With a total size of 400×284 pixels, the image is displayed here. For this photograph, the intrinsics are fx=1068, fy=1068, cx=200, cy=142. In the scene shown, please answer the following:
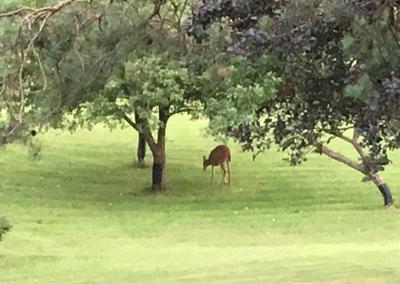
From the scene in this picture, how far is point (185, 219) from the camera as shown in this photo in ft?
76.0

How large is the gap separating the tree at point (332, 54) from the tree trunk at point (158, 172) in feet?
57.4

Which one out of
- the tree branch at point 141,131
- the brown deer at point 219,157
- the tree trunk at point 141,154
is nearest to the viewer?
the tree branch at point 141,131

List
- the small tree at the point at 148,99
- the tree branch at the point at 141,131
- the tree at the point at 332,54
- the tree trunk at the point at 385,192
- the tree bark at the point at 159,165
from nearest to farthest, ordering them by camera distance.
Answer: the tree at the point at 332,54 → the small tree at the point at 148,99 → the tree branch at the point at 141,131 → the tree trunk at the point at 385,192 → the tree bark at the point at 159,165

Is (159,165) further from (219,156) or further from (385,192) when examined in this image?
(385,192)

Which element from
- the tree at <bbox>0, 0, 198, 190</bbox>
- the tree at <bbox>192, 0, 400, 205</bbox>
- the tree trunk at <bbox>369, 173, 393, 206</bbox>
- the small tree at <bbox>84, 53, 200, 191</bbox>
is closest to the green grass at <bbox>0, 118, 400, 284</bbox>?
the tree trunk at <bbox>369, 173, 393, 206</bbox>

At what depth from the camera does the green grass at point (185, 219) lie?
14.3 metres

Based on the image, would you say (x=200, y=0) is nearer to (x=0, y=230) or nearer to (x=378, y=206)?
(x=0, y=230)

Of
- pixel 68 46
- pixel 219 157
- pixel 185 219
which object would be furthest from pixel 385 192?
pixel 68 46

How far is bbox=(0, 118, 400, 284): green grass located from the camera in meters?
14.3

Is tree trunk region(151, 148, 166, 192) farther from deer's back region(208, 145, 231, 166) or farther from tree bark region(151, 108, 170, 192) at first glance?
deer's back region(208, 145, 231, 166)

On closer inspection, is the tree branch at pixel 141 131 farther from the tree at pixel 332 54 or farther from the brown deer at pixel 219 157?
the tree at pixel 332 54

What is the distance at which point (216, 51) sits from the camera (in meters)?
9.93

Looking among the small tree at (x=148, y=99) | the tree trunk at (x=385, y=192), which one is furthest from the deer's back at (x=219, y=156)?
the tree trunk at (x=385, y=192)

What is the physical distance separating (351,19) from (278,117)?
2572mm
